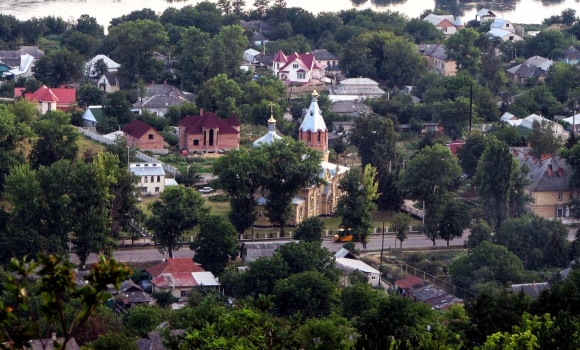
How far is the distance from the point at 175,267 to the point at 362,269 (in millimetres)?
2651

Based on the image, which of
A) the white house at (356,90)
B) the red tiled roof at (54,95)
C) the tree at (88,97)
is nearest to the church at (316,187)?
the red tiled roof at (54,95)

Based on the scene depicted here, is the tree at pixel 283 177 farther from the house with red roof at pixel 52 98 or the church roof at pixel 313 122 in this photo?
the house with red roof at pixel 52 98

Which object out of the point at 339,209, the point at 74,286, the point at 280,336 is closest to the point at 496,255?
the point at 339,209

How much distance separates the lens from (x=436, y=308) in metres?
18.4

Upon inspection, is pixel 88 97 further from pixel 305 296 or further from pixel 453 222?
pixel 305 296

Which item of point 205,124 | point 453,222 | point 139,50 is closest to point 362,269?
point 453,222

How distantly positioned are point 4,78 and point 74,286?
96.7 feet

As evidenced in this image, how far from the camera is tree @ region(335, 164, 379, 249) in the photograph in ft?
72.8

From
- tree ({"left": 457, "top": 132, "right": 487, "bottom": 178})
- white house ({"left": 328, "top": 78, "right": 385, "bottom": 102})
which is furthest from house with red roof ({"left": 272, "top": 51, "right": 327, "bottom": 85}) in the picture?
tree ({"left": 457, "top": 132, "right": 487, "bottom": 178})

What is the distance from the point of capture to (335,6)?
2067 inches

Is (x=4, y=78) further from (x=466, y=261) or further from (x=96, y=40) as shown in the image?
(x=466, y=261)

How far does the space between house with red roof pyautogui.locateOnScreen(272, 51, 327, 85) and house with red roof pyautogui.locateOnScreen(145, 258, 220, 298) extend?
16888mm

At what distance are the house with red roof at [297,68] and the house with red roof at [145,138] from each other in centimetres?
913

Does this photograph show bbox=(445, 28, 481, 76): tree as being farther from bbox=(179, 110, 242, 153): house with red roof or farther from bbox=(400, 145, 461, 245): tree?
bbox=(400, 145, 461, 245): tree
